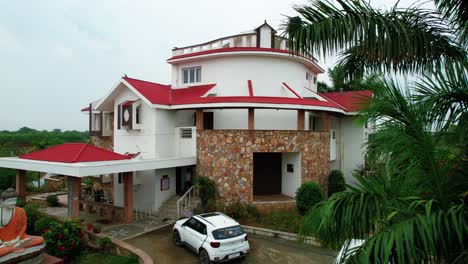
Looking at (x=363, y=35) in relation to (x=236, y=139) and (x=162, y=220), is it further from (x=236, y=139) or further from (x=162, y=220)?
(x=162, y=220)

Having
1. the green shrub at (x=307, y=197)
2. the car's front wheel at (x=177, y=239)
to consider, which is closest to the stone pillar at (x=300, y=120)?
the green shrub at (x=307, y=197)

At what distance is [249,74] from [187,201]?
29.2ft

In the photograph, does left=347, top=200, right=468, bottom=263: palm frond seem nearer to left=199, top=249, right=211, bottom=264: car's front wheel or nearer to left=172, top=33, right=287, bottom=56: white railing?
left=199, top=249, right=211, bottom=264: car's front wheel

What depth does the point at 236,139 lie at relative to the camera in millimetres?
15820

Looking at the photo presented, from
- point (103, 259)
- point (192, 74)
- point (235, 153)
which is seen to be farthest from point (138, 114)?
point (103, 259)

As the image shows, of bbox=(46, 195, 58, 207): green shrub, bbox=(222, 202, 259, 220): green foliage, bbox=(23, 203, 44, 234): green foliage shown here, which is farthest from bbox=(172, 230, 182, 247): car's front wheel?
bbox=(46, 195, 58, 207): green shrub

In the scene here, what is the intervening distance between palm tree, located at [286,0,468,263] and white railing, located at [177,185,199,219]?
1196 cm

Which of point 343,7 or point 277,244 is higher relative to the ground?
point 343,7

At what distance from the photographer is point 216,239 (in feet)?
31.5

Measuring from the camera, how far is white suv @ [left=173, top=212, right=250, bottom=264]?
954cm

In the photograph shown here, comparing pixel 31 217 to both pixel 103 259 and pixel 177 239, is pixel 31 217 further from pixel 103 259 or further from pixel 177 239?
pixel 177 239

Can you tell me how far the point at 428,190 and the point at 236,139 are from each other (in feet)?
41.2

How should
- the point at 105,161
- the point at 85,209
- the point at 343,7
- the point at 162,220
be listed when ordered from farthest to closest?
the point at 85,209
the point at 162,220
the point at 105,161
the point at 343,7

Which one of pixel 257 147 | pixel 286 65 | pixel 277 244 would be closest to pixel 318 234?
pixel 277 244
